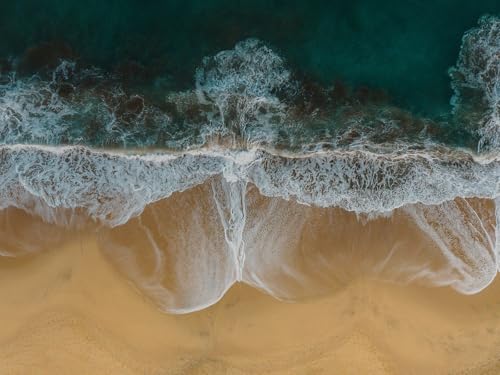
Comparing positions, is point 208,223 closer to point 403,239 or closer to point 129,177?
point 129,177

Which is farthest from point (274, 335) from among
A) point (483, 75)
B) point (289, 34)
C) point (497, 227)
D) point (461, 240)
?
point (483, 75)

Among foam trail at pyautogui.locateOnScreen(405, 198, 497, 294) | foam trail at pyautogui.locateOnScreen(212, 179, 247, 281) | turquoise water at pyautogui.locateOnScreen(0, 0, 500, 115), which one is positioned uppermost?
turquoise water at pyautogui.locateOnScreen(0, 0, 500, 115)

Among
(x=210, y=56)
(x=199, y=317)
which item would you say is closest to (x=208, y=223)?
(x=199, y=317)

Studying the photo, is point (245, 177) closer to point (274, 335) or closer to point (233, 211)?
point (233, 211)

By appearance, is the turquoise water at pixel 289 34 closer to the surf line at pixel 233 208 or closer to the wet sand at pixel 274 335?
the surf line at pixel 233 208

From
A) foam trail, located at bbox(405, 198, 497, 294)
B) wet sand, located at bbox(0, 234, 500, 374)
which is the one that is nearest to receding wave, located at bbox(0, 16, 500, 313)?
foam trail, located at bbox(405, 198, 497, 294)

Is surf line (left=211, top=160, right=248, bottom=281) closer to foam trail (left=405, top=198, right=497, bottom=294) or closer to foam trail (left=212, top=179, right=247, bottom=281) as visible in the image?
foam trail (left=212, top=179, right=247, bottom=281)
